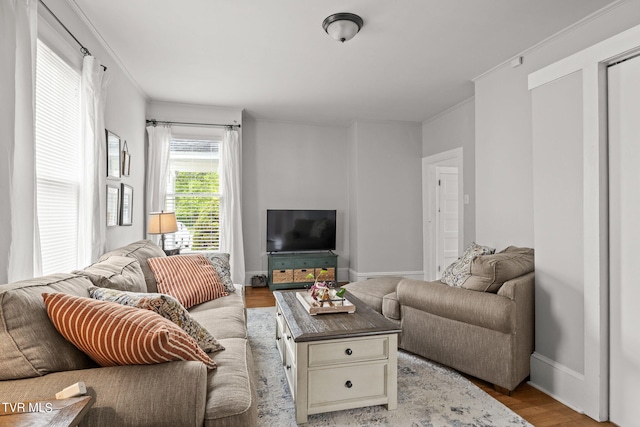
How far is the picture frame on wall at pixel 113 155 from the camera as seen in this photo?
10.2ft

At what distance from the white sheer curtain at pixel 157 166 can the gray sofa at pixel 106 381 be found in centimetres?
348

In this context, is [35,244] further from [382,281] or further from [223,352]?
[382,281]

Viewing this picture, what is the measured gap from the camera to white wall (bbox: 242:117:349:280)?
5578 millimetres

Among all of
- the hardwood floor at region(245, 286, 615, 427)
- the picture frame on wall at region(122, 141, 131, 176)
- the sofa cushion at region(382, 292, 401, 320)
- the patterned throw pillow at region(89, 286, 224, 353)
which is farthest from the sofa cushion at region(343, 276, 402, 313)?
the picture frame on wall at region(122, 141, 131, 176)

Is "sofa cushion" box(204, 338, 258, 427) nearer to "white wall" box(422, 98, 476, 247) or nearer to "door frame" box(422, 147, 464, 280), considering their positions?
"white wall" box(422, 98, 476, 247)

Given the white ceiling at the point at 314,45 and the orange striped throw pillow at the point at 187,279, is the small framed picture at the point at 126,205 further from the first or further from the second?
the white ceiling at the point at 314,45

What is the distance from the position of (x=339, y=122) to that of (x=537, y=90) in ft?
11.6

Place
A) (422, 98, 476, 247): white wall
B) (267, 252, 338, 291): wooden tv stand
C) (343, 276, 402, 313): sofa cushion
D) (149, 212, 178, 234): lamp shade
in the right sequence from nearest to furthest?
1. (343, 276, 402, 313): sofa cushion
2. (149, 212, 178, 234): lamp shade
3. (422, 98, 476, 247): white wall
4. (267, 252, 338, 291): wooden tv stand

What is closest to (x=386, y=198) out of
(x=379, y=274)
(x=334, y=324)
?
(x=379, y=274)

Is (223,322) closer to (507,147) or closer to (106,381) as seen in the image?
(106,381)

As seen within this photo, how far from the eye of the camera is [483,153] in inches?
147

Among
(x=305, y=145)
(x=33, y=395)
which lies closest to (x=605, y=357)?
(x=33, y=395)

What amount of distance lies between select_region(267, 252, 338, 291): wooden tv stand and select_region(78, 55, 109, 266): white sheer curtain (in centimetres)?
285

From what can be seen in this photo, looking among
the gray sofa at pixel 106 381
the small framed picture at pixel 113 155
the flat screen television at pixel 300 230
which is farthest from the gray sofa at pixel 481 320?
the flat screen television at pixel 300 230
